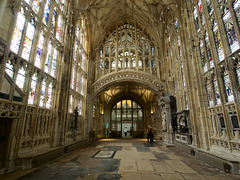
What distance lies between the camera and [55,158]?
22.1 feet

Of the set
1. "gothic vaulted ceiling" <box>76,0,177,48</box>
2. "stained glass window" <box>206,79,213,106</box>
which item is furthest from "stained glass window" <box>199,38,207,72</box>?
"gothic vaulted ceiling" <box>76,0,177,48</box>

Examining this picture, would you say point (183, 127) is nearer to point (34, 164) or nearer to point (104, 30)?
point (34, 164)

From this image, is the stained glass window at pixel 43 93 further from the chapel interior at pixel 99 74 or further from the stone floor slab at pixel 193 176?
the stone floor slab at pixel 193 176

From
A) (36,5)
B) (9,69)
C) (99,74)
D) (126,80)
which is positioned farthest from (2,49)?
(126,80)

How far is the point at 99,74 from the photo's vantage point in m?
15.3

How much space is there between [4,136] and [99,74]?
10952 millimetres

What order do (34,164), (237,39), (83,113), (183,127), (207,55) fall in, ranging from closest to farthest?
1. (237,39)
2. (34,164)
3. (207,55)
4. (183,127)
5. (83,113)

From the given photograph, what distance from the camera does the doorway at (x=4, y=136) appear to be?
4883 mm

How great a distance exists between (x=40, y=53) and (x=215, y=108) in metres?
9.31

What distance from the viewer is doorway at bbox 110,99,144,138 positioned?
21422 mm

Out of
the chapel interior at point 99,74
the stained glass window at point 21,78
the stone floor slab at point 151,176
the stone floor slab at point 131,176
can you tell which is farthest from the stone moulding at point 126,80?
the stone floor slab at point 131,176

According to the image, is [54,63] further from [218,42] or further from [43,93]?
[218,42]

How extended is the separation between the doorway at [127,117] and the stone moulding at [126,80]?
28.7 ft

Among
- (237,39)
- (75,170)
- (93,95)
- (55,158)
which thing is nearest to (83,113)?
(93,95)
